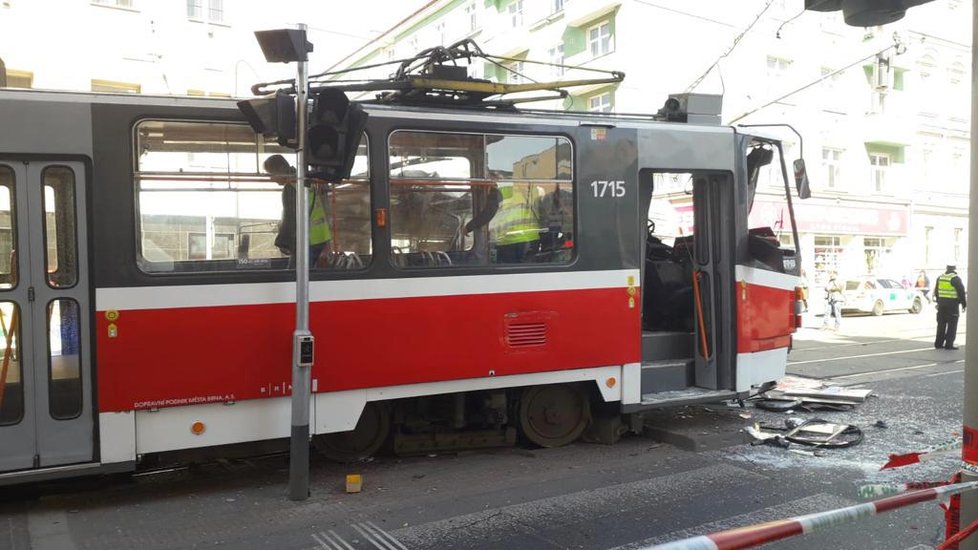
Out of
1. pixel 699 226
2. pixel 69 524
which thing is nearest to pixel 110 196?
pixel 69 524

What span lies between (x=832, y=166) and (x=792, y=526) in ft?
100

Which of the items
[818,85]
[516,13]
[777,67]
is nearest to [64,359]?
[777,67]

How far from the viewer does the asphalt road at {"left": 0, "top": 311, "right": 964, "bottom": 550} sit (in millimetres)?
4602

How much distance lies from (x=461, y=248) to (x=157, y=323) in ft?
7.77

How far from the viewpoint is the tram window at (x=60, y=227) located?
16.0 feet

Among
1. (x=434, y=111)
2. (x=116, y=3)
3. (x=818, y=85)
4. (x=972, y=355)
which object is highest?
(x=116, y=3)

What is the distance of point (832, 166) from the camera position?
2991cm

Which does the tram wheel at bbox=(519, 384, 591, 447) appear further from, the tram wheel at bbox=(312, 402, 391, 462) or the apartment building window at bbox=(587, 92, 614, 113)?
the apartment building window at bbox=(587, 92, 614, 113)

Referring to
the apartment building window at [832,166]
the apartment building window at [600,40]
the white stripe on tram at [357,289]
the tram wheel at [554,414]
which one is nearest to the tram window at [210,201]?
the white stripe on tram at [357,289]

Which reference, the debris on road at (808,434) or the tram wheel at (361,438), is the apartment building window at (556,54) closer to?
the debris on road at (808,434)

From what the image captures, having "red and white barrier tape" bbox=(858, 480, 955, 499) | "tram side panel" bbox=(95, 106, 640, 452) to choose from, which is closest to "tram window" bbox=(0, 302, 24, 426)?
"tram side panel" bbox=(95, 106, 640, 452)

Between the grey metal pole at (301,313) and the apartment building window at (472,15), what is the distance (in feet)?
104

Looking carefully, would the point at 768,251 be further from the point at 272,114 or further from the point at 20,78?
the point at 20,78

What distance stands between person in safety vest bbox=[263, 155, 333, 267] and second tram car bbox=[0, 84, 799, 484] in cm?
5
